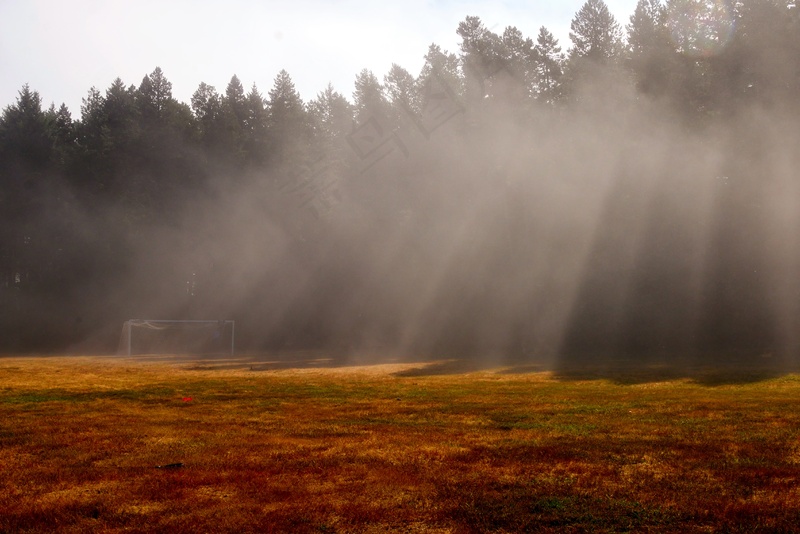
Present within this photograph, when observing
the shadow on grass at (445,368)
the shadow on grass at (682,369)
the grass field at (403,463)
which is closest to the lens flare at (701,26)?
the shadow on grass at (682,369)

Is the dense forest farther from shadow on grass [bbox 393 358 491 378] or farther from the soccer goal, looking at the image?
shadow on grass [bbox 393 358 491 378]

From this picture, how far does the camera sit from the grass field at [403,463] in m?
5.59

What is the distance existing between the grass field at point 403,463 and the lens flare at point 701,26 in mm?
22591

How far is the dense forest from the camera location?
102 feet

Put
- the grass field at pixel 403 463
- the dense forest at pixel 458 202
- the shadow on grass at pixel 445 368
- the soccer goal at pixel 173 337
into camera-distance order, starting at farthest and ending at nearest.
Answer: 1. the soccer goal at pixel 173 337
2. the dense forest at pixel 458 202
3. the shadow on grass at pixel 445 368
4. the grass field at pixel 403 463

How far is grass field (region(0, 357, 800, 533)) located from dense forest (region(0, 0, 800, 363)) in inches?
695

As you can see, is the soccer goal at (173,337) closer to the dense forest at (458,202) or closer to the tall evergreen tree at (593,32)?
the dense forest at (458,202)

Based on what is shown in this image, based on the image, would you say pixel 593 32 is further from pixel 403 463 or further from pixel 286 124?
pixel 403 463

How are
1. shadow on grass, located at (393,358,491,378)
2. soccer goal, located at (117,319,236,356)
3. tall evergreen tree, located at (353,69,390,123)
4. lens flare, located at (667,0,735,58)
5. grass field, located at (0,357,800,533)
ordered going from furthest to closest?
tall evergreen tree, located at (353,69,390,123) → soccer goal, located at (117,319,236,356) → lens flare, located at (667,0,735,58) → shadow on grass, located at (393,358,491,378) → grass field, located at (0,357,800,533)

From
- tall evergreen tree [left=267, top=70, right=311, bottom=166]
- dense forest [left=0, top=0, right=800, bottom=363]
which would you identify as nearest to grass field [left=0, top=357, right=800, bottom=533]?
dense forest [left=0, top=0, right=800, bottom=363]

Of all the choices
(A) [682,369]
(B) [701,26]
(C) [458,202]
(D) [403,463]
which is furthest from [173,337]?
(D) [403,463]

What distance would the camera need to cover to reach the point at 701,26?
110ft

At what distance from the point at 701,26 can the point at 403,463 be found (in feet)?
106

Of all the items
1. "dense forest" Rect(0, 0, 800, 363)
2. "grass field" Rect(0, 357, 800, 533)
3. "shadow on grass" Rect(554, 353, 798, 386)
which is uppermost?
"dense forest" Rect(0, 0, 800, 363)
